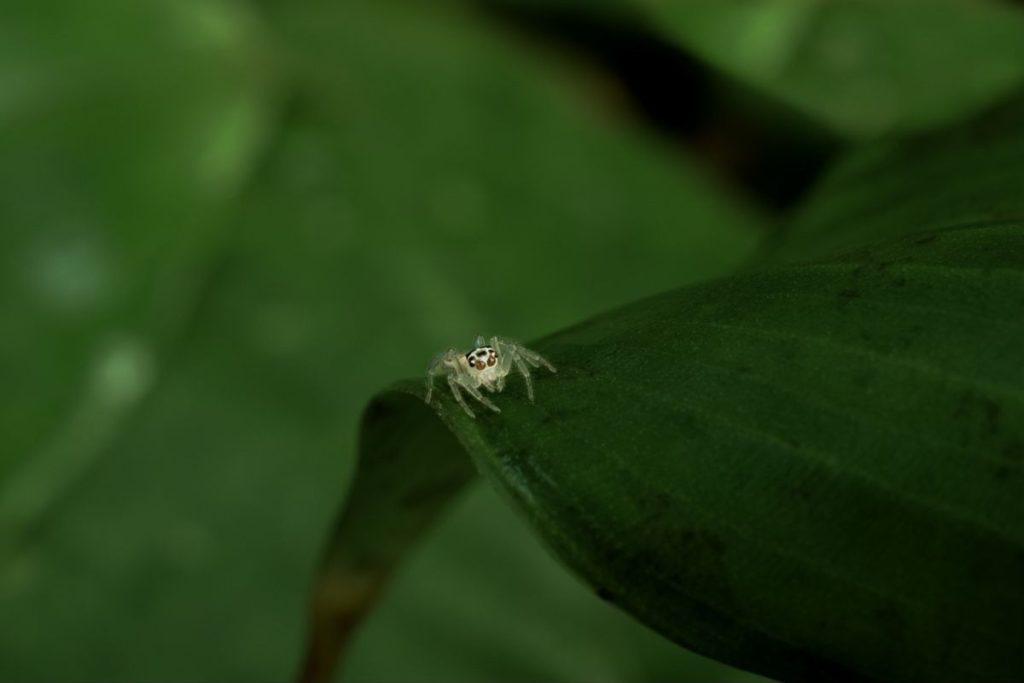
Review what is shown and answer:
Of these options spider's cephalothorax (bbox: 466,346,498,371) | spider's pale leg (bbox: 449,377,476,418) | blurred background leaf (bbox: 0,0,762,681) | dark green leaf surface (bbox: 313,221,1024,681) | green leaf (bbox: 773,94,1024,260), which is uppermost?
green leaf (bbox: 773,94,1024,260)

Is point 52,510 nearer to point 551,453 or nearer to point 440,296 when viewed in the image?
point 440,296

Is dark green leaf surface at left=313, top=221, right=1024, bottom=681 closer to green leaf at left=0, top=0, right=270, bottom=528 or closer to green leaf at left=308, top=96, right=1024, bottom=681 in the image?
green leaf at left=308, top=96, right=1024, bottom=681

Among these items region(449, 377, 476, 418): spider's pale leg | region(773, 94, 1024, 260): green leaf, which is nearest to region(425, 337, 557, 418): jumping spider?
region(449, 377, 476, 418): spider's pale leg

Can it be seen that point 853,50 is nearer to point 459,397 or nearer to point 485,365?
point 485,365

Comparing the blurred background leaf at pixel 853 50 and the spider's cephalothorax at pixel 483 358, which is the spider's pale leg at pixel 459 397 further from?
the blurred background leaf at pixel 853 50

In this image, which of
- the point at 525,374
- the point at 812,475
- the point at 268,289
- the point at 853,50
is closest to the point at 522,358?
the point at 525,374

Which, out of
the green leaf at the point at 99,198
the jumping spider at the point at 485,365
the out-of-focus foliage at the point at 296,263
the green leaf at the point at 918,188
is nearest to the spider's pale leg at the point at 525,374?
the jumping spider at the point at 485,365

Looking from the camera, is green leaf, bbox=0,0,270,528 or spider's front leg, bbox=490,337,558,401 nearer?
spider's front leg, bbox=490,337,558,401
